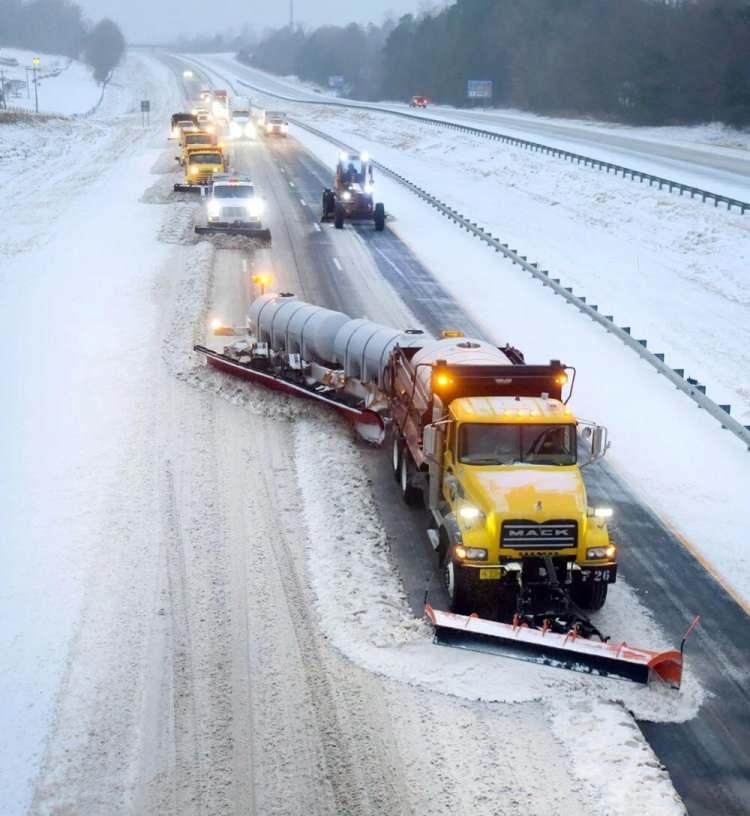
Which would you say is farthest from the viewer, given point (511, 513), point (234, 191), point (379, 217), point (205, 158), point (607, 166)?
point (607, 166)

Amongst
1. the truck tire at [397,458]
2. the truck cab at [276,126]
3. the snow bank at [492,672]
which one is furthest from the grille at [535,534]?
the truck cab at [276,126]

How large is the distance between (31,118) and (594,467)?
77456mm

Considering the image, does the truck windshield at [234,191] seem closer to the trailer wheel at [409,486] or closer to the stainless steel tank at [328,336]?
the stainless steel tank at [328,336]

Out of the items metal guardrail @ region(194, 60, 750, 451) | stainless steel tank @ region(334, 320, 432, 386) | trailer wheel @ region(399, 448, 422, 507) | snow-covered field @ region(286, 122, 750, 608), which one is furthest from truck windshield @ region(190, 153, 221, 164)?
trailer wheel @ region(399, 448, 422, 507)

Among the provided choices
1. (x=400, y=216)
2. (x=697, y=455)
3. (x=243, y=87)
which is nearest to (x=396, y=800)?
(x=697, y=455)

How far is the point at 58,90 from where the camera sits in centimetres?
14488

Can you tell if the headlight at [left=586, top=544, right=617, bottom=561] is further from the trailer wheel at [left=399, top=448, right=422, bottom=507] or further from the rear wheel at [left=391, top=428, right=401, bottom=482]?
the rear wheel at [left=391, top=428, right=401, bottom=482]

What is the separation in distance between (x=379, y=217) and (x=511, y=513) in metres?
29.4

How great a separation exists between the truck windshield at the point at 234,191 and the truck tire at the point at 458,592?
27.8 m

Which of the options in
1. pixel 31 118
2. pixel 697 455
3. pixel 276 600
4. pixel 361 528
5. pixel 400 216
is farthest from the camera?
pixel 31 118

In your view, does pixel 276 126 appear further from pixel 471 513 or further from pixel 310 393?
pixel 471 513

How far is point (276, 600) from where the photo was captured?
12.8 meters

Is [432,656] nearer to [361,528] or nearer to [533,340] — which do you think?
[361,528]

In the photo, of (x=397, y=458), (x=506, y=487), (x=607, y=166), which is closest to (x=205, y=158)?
(x=607, y=166)
